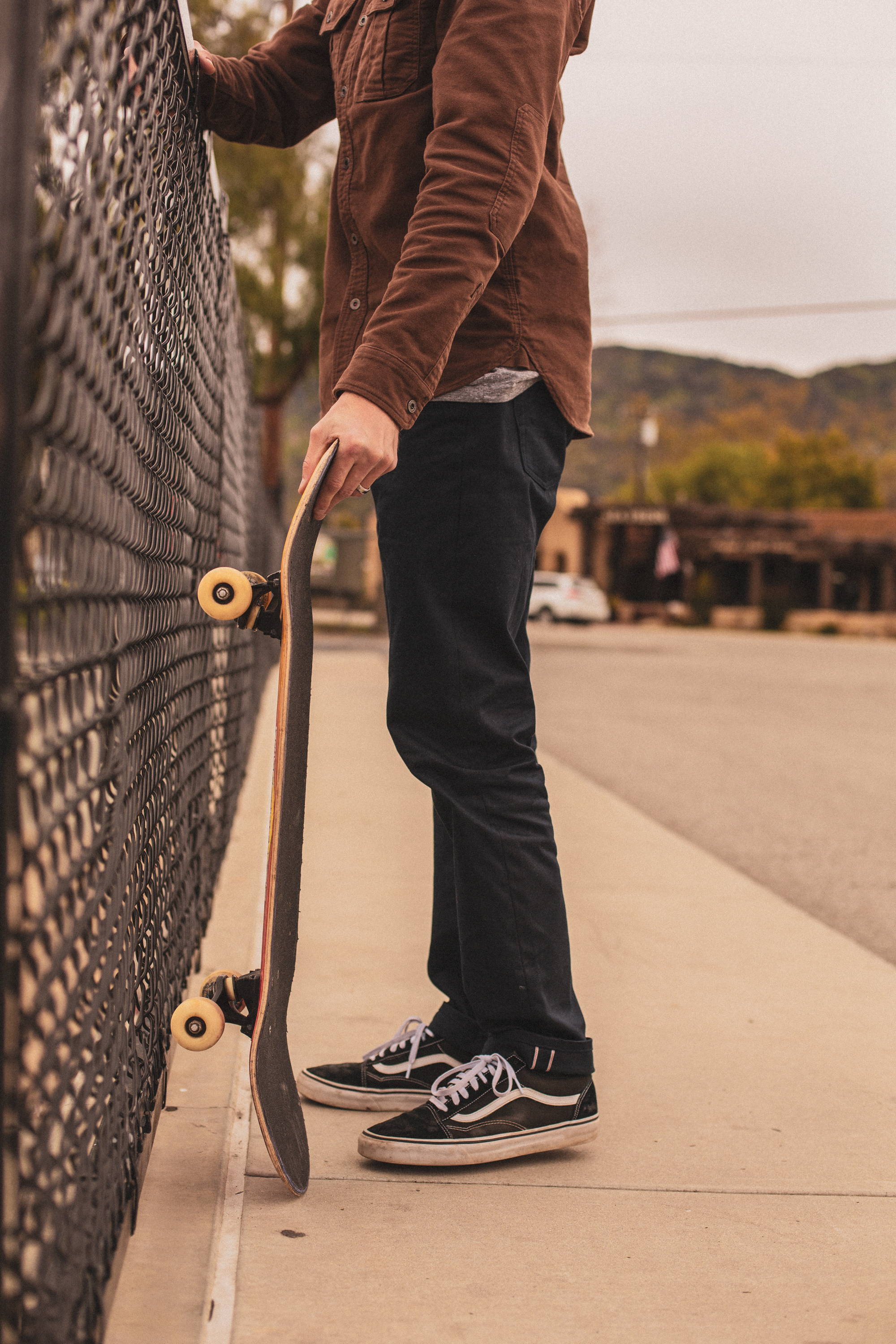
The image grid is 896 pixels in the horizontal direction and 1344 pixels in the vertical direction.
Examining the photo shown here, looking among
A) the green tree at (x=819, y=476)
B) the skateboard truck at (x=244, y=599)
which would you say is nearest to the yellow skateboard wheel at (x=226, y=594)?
the skateboard truck at (x=244, y=599)

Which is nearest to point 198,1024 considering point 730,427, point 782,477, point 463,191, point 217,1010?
point 217,1010

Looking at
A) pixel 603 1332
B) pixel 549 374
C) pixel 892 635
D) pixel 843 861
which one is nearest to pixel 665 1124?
pixel 603 1332

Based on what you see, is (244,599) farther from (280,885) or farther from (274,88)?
(274,88)

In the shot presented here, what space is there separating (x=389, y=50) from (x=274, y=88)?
1.30ft

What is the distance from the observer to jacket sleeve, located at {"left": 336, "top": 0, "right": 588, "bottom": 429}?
1.69 metres

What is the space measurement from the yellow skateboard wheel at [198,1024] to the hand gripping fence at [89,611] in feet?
0.19

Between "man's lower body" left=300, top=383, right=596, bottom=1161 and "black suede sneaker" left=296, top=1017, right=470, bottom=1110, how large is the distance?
16cm

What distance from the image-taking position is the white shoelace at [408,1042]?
218cm

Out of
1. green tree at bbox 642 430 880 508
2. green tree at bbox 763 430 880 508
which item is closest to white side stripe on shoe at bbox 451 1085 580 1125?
green tree at bbox 642 430 880 508

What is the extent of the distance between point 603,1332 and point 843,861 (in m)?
3.43

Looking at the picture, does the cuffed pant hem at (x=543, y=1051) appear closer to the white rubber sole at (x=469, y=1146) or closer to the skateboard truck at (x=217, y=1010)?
the white rubber sole at (x=469, y=1146)

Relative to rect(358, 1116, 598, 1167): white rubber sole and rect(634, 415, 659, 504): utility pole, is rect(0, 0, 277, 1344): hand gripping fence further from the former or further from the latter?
rect(634, 415, 659, 504): utility pole

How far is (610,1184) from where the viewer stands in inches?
75.4

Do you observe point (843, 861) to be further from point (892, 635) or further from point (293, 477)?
point (892, 635)
